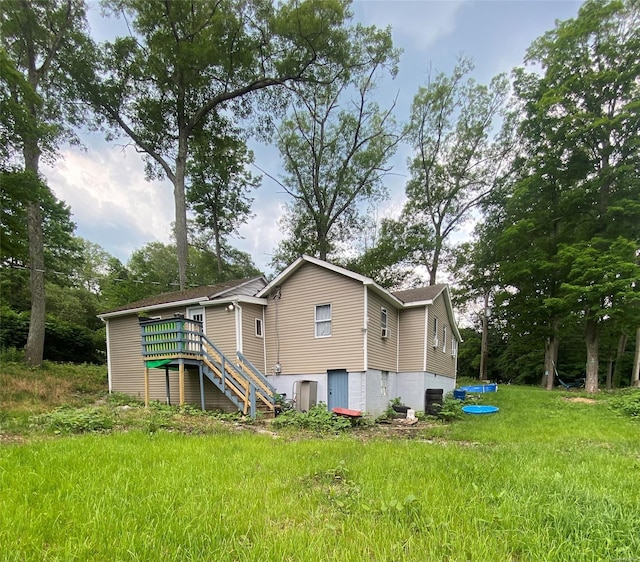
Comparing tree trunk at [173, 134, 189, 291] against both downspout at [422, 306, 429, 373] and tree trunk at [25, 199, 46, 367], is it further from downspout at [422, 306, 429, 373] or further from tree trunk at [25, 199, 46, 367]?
downspout at [422, 306, 429, 373]

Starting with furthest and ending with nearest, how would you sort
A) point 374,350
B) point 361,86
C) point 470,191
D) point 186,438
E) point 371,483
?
point 470,191 → point 361,86 → point 374,350 → point 186,438 → point 371,483

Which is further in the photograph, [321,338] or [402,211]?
[402,211]

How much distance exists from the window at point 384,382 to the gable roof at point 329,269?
8.92 feet

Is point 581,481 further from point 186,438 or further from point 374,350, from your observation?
point 374,350

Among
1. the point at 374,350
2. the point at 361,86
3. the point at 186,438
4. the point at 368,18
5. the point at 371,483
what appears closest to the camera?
the point at 371,483

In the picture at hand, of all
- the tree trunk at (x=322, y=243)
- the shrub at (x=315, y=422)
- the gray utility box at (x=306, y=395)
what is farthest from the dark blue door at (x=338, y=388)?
the tree trunk at (x=322, y=243)

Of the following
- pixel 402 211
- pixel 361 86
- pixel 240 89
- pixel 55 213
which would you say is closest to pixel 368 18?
pixel 361 86

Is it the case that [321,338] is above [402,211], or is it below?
below

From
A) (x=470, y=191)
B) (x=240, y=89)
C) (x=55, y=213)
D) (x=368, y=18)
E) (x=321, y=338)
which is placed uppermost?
(x=368, y=18)

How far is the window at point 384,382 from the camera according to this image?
1184 centimetres

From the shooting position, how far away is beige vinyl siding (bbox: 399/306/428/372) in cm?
1293

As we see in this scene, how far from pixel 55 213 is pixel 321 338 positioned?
1909cm

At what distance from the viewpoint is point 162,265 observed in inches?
1339

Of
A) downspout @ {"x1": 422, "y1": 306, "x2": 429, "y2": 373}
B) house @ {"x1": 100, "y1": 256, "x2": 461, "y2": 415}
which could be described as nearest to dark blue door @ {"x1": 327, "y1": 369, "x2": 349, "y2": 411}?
house @ {"x1": 100, "y1": 256, "x2": 461, "y2": 415}
